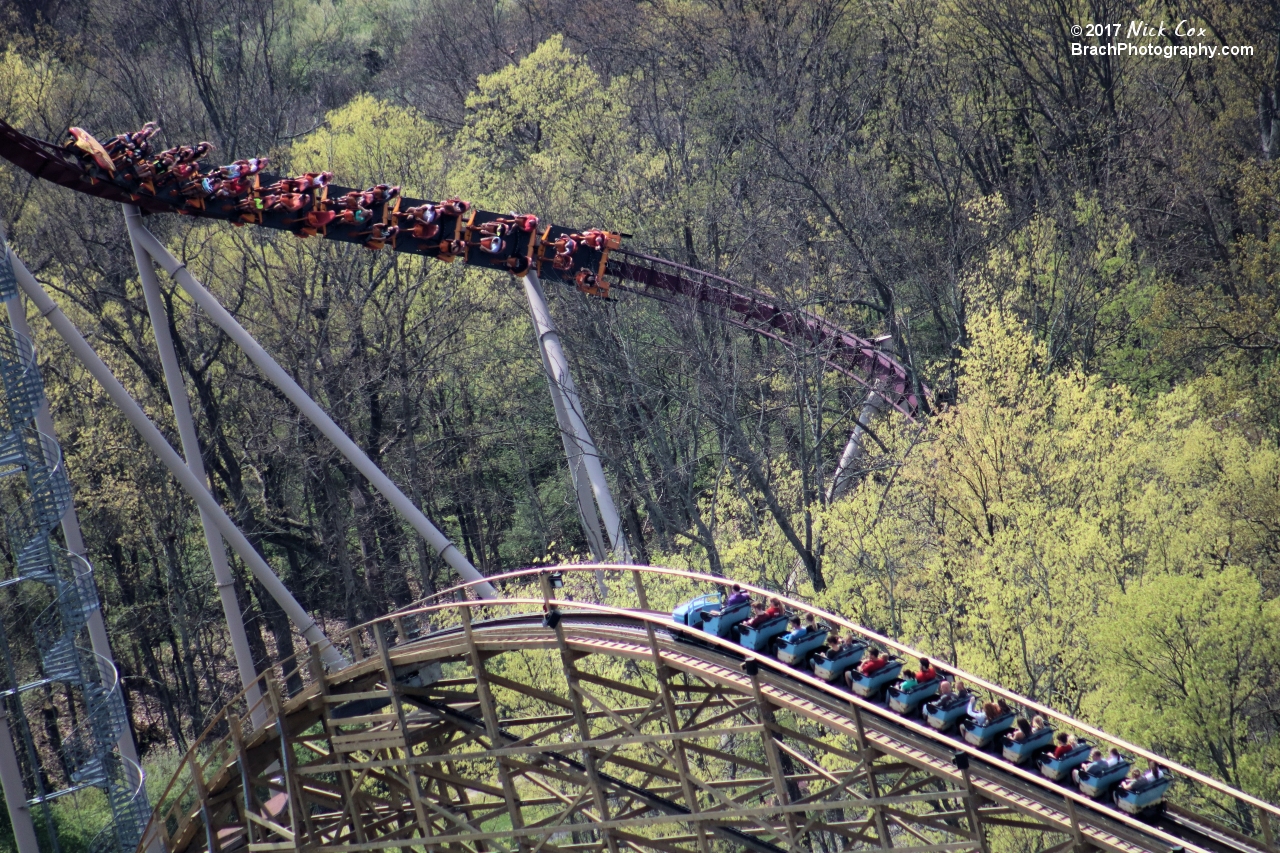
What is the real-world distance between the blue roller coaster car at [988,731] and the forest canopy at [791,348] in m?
8.88

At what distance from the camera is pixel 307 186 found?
25953 mm

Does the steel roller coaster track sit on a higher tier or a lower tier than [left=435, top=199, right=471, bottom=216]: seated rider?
lower

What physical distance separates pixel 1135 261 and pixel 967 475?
13.2 m

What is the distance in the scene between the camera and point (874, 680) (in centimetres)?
1454

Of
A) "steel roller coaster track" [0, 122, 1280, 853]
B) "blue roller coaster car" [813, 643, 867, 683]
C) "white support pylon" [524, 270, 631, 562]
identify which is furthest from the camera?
"white support pylon" [524, 270, 631, 562]

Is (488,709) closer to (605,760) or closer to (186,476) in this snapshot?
(605,760)

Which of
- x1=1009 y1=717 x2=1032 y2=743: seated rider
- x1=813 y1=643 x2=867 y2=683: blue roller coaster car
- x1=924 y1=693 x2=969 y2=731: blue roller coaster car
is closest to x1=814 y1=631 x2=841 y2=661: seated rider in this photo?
x1=813 y1=643 x2=867 y2=683: blue roller coaster car

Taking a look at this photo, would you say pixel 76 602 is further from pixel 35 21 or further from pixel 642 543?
pixel 35 21

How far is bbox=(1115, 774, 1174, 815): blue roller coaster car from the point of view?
41.4 feet

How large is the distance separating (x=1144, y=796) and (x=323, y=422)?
1349 centimetres

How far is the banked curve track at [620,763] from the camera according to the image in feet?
42.8

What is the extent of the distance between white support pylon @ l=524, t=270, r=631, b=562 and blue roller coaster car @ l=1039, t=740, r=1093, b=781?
12.6 meters

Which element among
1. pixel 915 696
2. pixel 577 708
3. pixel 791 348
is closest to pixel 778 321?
pixel 791 348

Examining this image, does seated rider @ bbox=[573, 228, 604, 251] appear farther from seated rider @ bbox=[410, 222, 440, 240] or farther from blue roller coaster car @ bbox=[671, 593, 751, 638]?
blue roller coaster car @ bbox=[671, 593, 751, 638]
